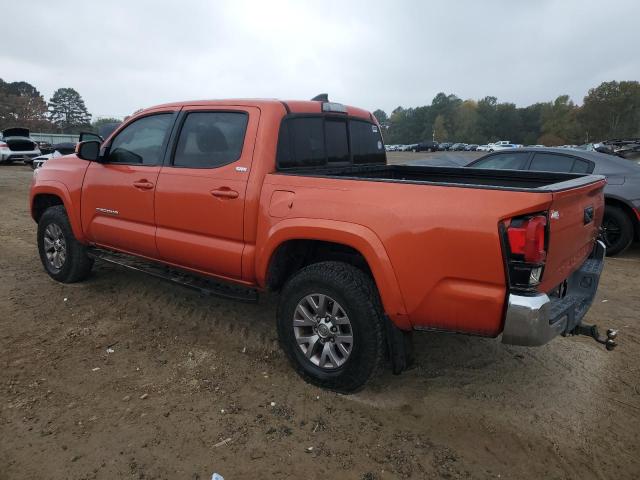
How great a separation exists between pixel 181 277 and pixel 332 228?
1753 mm

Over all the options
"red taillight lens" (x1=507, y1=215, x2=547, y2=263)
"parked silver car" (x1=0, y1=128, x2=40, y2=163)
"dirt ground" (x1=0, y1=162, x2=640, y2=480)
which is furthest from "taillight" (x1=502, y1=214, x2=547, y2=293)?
"parked silver car" (x1=0, y1=128, x2=40, y2=163)

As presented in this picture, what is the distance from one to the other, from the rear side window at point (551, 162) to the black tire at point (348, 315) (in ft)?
16.2

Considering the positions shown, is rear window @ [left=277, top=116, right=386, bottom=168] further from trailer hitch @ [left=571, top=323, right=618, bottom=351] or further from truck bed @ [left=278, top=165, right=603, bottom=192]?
trailer hitch @ [left=571, top=323, right=618, bottom=351]

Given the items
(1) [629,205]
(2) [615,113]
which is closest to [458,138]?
(2) [615,113]

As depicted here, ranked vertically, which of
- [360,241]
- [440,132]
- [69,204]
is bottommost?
[440,132]

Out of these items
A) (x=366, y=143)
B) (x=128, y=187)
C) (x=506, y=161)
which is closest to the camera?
(x=128, y=187)

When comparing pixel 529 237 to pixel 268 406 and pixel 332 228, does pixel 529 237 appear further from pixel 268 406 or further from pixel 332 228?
pixel 268 406

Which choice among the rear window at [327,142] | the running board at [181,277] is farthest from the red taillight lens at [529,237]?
the running board at [181,277]

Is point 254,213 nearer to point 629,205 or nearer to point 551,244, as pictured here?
point 551,244

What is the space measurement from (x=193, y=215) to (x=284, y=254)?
0.85m

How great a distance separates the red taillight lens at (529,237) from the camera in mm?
2336

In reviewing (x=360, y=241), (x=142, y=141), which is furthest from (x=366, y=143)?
(x=142, y=141)

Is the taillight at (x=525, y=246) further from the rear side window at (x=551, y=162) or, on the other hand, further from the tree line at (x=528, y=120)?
the tree line at (x=528, y=120)

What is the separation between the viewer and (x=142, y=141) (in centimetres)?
423
